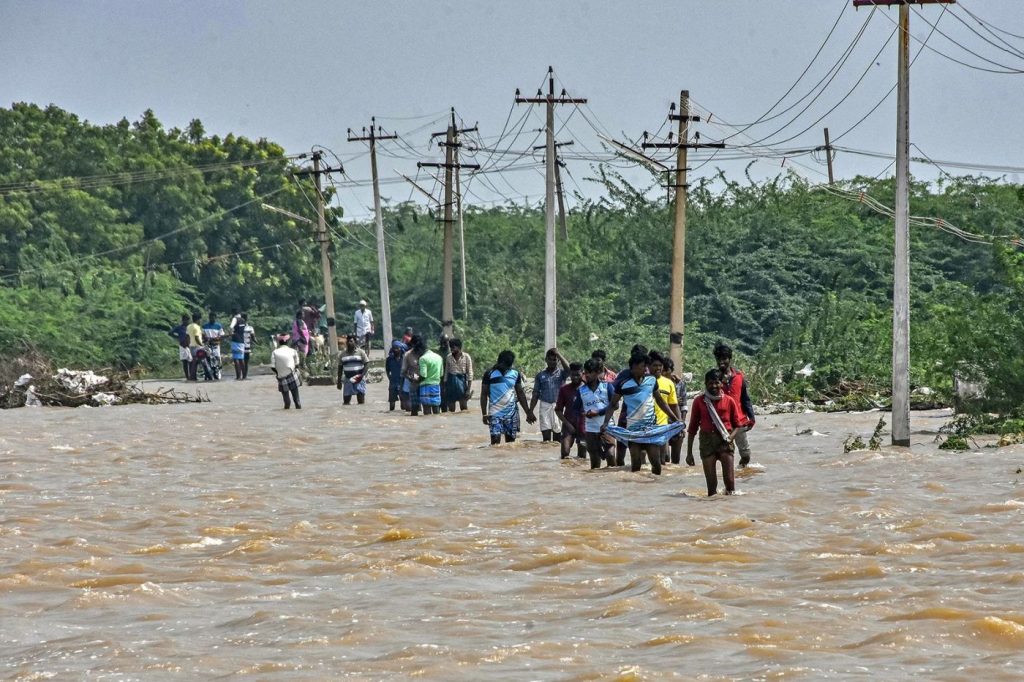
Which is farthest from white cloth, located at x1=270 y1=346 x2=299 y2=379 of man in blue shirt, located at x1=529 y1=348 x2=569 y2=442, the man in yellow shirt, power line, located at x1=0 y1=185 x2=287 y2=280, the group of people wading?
power line, located at x1=0 y1=185 x2=287 y2=280

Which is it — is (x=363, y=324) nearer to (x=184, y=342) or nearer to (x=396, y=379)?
(x=184, y=342)

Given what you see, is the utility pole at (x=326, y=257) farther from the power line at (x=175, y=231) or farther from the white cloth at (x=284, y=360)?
the white cloth at (x=284, y=360)

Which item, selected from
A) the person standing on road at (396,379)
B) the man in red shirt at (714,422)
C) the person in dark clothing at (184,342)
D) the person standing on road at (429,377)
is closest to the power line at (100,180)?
the person in dark clothing at (184,342)

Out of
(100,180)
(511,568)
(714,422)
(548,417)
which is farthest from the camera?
(100,180)

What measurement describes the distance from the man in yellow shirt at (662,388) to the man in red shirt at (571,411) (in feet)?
3.59

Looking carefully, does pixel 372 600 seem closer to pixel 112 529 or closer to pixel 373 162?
pixel 112 529

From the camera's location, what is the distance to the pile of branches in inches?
1303

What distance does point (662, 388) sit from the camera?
1714cm

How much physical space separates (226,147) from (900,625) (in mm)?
50205

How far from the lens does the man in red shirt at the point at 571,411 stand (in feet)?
59.0

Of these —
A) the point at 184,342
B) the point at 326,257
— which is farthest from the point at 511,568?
the point at 326,257

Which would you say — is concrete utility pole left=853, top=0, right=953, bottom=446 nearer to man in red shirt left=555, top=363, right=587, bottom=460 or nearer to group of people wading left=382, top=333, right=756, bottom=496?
group of people wading left=382, top=333, right=756, bottom=496

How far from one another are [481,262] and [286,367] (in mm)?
32786

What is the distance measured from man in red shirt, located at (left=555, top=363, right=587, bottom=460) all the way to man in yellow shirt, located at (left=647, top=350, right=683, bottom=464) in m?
1.10
